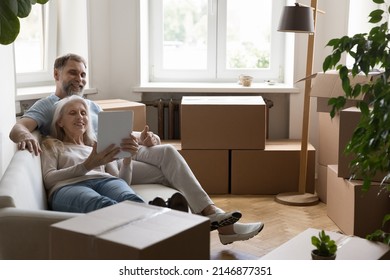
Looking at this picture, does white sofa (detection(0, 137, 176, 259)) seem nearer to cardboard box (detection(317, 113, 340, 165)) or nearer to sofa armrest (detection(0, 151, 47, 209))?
sofa armrest (detection(0, 151, 47, 209))

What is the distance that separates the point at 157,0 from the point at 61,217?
3.68m

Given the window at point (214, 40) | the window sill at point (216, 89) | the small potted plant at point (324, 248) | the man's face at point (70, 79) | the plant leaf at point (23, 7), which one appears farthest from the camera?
the window at point (214, 40)

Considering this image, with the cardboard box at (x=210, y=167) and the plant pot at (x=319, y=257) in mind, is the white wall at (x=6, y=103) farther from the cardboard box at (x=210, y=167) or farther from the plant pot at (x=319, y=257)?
the plant pot at (x=319, y=257)

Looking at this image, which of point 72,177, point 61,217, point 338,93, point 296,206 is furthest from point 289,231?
point 61,217

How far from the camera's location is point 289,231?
3.97m

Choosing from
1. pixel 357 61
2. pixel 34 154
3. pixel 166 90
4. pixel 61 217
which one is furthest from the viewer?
pixel 166 90

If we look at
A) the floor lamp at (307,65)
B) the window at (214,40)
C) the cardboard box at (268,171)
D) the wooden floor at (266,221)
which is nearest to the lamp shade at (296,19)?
the floor lamp at (307,65)

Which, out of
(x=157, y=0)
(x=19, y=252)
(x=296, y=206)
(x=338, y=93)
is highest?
(x=157, y=0)

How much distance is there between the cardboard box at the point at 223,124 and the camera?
470 centimetres

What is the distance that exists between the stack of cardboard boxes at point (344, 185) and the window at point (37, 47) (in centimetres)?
220

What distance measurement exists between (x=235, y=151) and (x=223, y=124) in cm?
22

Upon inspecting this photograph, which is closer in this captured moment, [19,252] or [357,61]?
[357,61]

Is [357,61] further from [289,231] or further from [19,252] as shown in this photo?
[289,231]
